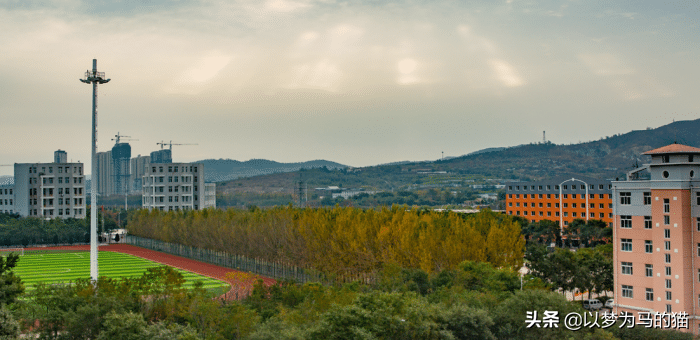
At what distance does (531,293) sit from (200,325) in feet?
49.2

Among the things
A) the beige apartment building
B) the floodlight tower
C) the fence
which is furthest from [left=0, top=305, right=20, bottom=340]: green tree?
the beige apartment building

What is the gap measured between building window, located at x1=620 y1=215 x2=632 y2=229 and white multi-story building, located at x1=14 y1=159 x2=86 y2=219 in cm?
9445

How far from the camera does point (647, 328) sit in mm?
28406

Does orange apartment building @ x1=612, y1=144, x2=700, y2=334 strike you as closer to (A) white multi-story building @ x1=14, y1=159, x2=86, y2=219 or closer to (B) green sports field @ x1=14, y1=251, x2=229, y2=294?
(B) green sports field @ x1=14, y1=251, x2=229, y2=294

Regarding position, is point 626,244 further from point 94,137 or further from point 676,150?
point 94,137

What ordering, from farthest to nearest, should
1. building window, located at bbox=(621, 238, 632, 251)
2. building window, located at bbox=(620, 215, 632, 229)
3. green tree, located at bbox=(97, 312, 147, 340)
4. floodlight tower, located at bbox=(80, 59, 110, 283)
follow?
1. building window, located at bbox=(620, 215, 632, 229)
2. building window, located at bbox=(621, 238, 632, 251)
3. floodlight tower, located at bbox=(80, 59, 110, 283)
4. green tree, located at bbox=(97, 312, 147, 340)

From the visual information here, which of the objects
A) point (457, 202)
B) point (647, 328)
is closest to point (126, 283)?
point (647, 328)

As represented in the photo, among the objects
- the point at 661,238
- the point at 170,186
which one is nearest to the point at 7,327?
the point at 661,238

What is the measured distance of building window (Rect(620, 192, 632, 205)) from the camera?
36.4 meters

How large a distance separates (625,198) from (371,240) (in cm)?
1826

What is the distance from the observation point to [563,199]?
91.8m

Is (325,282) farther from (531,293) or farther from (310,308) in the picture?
(531,293)

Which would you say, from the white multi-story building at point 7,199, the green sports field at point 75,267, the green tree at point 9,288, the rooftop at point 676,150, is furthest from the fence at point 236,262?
the white multi-story building at point 7,199

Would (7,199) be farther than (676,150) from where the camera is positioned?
Yes
